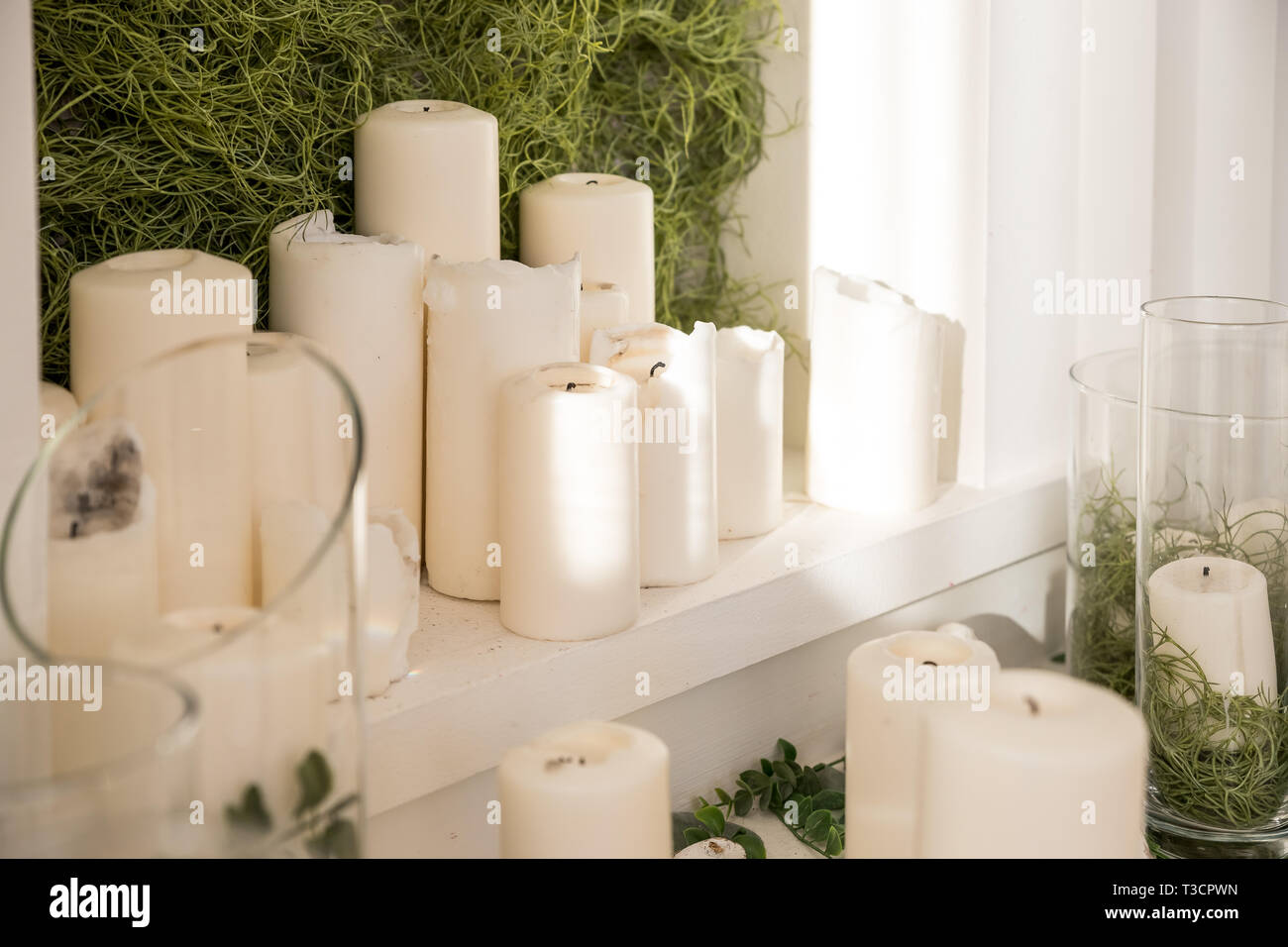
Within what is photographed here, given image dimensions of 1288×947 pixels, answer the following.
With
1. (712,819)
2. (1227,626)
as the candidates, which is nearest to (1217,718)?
(1227,626)

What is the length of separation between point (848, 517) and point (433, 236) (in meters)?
0.31

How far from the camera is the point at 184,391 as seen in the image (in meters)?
0.54

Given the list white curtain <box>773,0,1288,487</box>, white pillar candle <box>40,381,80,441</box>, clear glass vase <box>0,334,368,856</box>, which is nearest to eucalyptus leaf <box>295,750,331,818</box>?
clear glass vase <box>0,334,368,856</box>

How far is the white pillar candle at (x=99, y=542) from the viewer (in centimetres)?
53

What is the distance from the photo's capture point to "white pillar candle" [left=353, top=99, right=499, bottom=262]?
0.82 metres

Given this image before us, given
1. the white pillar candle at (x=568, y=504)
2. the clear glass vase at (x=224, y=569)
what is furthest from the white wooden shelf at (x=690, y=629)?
the clear glass vase at (x=224, y=569)

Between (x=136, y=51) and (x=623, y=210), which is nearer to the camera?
(x=136, y=51)

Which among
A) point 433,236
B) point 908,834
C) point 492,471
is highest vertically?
point 433,236

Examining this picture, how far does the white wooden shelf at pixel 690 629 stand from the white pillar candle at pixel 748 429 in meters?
0.02

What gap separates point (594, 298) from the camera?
34.0 inches

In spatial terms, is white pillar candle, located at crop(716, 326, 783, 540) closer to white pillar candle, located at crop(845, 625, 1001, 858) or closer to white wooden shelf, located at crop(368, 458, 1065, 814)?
white wooden shelf, located at crop(368, 458, 1065, 814)

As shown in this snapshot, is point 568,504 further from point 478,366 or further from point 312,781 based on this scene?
point 312,781
